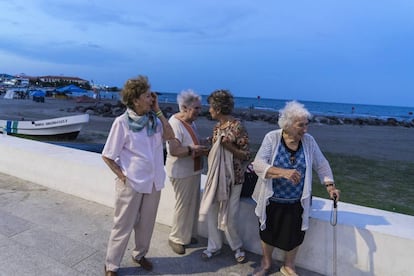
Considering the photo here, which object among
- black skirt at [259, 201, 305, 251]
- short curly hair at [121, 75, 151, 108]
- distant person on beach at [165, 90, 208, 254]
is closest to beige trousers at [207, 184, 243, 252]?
distant person on beach at [165, 90, 208, 254]

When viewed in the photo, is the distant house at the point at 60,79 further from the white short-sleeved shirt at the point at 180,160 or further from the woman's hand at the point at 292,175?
the woman's hand at the point at 292,175

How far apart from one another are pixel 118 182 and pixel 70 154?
2.40 m

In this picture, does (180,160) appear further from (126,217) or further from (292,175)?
(292,175)

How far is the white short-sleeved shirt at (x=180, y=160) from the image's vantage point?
3.00m

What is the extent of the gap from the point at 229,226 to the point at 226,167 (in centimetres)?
54

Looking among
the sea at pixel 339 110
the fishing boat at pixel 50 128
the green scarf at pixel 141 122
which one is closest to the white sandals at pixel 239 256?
the green scarf at pixel 141 122

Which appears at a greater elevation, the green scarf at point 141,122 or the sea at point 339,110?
the sea at point 339,110

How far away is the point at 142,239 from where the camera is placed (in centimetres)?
282

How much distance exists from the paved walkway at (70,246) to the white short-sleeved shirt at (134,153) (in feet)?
2.59

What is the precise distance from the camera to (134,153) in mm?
2590

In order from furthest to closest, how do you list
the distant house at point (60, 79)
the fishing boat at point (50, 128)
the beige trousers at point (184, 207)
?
the distant house at point (60, 79) → the fishing boat at point (50, 128) → the beige trousers at point (184, 207)

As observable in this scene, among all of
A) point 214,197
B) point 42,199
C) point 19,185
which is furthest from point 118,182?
point 19,185

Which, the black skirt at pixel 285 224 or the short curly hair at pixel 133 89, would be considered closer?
the short curly hair at pixel 133 89

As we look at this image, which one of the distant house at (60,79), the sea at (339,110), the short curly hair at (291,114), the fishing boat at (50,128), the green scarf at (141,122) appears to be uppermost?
the distant house at (60,79)
